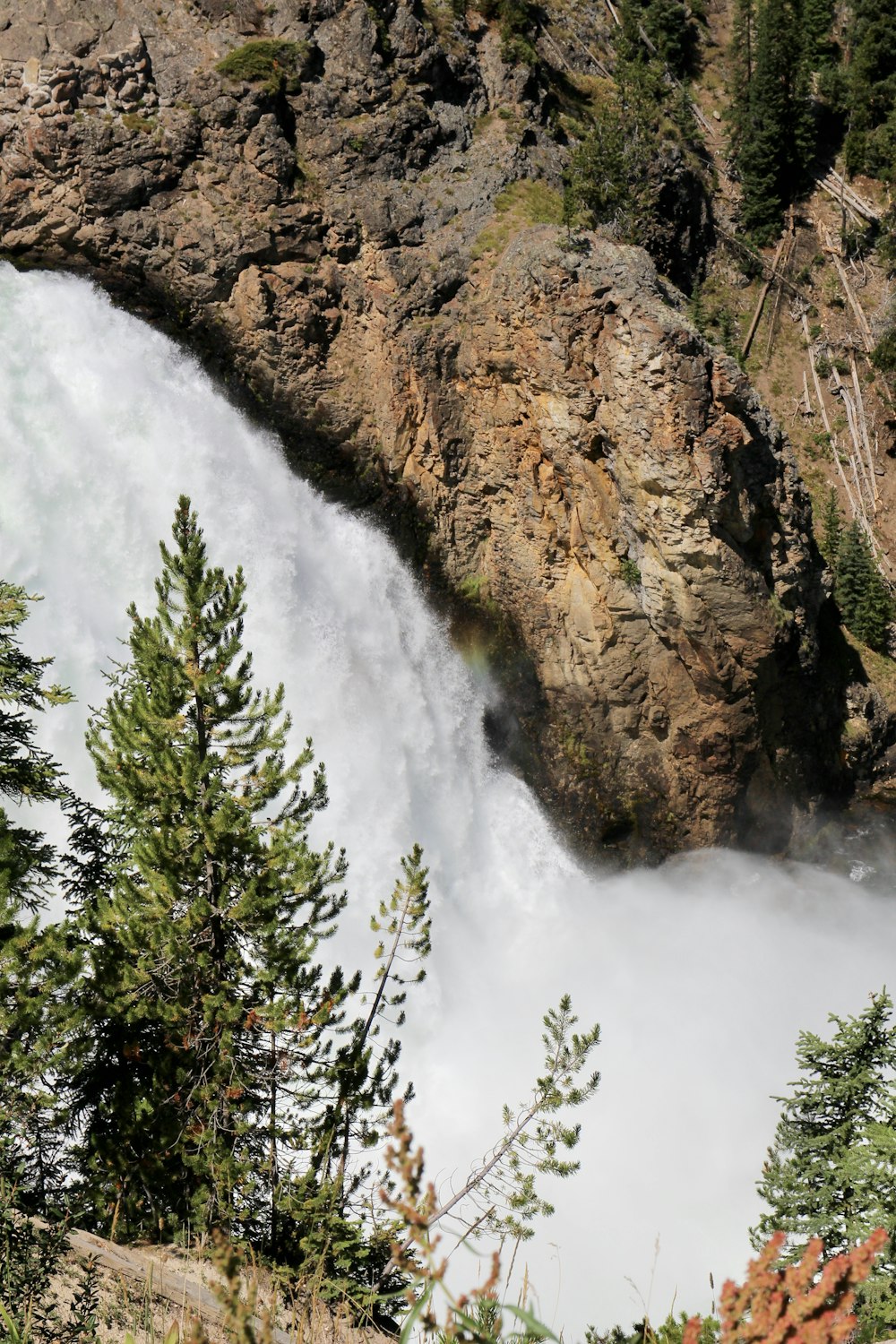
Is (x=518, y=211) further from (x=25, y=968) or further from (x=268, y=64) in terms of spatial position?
(x=25, y=968)

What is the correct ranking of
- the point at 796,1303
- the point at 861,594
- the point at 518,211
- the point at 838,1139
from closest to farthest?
A: 1. the point at 796,1303
2. the point at 838,1139
3. the point at 518,211
4. the point at 861,594

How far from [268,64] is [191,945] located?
69.5 ft

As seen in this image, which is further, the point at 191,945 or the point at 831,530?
the point at 831,530

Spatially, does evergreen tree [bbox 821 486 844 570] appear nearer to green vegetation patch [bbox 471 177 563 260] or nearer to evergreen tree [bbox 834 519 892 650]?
evergreen tree [bbox 834 519 892 650]

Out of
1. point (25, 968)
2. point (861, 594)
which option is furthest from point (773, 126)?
point (25, 968)

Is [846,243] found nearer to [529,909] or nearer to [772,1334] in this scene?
[529,909]

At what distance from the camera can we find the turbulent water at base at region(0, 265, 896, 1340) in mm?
21406

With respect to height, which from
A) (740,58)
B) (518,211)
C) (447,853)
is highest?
(740,58)

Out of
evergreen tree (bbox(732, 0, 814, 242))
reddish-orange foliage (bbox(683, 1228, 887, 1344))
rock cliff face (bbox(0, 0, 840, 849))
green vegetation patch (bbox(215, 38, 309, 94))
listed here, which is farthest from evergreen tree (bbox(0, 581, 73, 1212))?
evergreen tree (bbox(732, 0, 814, 242))

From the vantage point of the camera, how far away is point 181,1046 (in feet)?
40.4

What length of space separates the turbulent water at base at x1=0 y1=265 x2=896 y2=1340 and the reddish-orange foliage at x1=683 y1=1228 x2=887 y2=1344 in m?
18.3

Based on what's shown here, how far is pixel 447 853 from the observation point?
25.6 m

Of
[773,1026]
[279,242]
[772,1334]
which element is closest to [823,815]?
[773,1026]

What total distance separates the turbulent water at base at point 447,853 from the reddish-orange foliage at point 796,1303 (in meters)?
18.3
